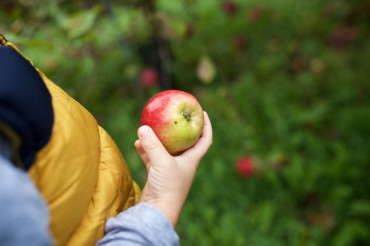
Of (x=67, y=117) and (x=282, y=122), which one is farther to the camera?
(x=282, y=122)

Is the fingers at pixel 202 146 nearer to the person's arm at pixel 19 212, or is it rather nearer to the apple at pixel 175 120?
the apple at pixel 175 120

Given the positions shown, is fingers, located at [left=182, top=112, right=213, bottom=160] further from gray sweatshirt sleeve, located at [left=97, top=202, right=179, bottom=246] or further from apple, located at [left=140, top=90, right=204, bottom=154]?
gray sweatshirt sleeve, located at [left=97, top=202, right=179, bottom=246]

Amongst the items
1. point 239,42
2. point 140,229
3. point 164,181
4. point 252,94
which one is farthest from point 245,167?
point 239,42

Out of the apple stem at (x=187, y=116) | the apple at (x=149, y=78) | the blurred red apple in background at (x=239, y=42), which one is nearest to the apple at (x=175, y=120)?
the apple stem at (x=187, y=116)

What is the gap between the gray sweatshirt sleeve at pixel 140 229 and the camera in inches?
25.3

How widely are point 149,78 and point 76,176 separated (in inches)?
76.4

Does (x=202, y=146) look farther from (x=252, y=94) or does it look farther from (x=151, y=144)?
(x=252, y=94)

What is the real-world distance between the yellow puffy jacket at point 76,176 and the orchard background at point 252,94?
62 centimetres

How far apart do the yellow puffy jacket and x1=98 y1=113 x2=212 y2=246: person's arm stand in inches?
1.9

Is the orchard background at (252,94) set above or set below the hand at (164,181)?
below

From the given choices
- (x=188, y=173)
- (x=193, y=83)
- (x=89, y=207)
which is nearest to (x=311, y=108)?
(x=193, y=83)

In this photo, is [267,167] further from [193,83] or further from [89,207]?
[89,207]

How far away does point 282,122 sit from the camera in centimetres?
217

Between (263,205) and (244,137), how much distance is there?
0.54 meters
